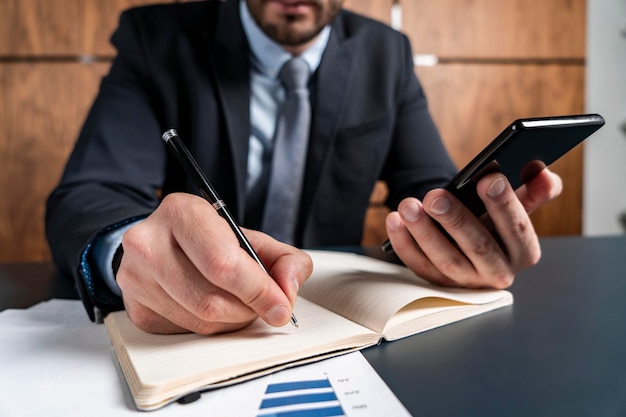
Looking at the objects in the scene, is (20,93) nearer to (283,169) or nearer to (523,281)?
(283,169)

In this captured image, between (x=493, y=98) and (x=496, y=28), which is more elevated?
(x=496, y=28)

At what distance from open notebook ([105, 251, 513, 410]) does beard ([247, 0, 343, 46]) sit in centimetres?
66

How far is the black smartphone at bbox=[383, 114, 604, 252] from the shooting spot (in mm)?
465

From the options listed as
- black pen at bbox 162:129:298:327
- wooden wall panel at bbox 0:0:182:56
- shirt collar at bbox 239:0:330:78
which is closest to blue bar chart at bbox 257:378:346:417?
black pen at bbox 162:129:298:327

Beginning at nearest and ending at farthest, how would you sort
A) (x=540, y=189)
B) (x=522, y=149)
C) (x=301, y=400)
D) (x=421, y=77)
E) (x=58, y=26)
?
(x=301, y=400) < (x=522, y=149) < (x=540, y=189) < (x=58, y=26) < (x=421, y=77)

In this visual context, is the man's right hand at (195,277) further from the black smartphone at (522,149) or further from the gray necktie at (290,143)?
the gray necktie at (290,143)

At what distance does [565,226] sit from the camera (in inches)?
103

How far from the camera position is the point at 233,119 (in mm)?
1104

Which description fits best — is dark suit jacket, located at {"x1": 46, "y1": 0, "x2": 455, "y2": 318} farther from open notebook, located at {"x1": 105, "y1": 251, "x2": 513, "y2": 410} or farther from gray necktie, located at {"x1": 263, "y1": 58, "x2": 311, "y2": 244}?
open notebook, located at {"x1": 105, "y1": 251, "x2": 513, "y2": 410}

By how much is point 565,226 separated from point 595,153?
0.38 m

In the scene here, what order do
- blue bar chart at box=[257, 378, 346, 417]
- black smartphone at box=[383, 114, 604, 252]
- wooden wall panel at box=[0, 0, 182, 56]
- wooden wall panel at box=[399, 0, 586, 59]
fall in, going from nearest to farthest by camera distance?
blue bar chart at box=[257, 378, 346, 417], black smartphone at box=[383, 114, 604, 252], wooden wall panel at box=[0, 0, 182, 56], wooden wall panel at box=[399, 0, 586, 59]

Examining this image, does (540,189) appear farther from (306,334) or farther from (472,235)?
(306,334)

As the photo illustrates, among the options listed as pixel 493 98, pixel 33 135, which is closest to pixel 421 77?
pixel 493 98

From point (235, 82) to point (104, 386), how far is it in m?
0.83
